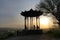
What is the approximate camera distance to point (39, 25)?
128ft

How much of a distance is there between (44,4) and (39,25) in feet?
24.1

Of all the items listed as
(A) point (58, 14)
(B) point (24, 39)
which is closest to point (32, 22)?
(A) point (58, 14)

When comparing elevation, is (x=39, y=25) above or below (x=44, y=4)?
below

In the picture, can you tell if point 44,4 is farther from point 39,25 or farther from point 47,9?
point 39,25

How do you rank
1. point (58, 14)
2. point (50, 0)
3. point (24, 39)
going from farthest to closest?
→ point (50, 0) → point (58, 14) → point (24, 39)

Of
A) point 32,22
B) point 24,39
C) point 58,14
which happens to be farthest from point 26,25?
point 24,39

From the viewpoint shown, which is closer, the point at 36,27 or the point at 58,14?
the point at 36,27

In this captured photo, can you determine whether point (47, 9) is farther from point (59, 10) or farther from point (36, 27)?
point (36, 27)

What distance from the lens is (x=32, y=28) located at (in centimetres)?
3881

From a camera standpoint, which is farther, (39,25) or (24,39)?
(39,25)

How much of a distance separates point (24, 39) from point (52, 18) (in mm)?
16806

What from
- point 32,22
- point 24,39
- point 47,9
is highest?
point 47,9

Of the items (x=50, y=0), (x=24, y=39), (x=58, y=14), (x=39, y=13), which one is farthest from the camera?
(x=50, y=0)

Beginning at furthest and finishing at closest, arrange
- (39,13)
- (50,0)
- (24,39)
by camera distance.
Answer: (50,0) → (39,13) → (24,39)
